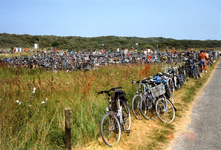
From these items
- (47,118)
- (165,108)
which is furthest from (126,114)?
(47,118)

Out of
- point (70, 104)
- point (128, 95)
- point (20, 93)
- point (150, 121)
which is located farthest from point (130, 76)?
point (20, 93)

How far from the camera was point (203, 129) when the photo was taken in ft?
14.7

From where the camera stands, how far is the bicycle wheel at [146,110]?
5121 millimetres

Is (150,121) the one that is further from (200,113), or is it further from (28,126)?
(28,126)

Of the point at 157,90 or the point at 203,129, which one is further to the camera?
the point at 157,90

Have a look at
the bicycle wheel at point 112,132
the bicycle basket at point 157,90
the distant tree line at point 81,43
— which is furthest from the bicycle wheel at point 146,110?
the distant tree line at point 81,43

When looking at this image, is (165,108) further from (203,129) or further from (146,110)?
(203,129)

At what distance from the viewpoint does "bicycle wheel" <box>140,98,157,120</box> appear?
5.12 meters

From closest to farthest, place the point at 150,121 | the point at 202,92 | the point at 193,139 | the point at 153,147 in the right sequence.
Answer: the point at 153,147, the point at 193,139, the point at 150,121, the point at 202,92

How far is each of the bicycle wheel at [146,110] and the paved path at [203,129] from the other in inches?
43.3

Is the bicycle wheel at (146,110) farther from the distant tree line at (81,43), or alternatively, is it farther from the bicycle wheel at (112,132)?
the distant tree line at (81,43)

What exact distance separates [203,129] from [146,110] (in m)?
1.58

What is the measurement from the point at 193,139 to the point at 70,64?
13065 mm

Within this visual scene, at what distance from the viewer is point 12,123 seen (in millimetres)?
3350
